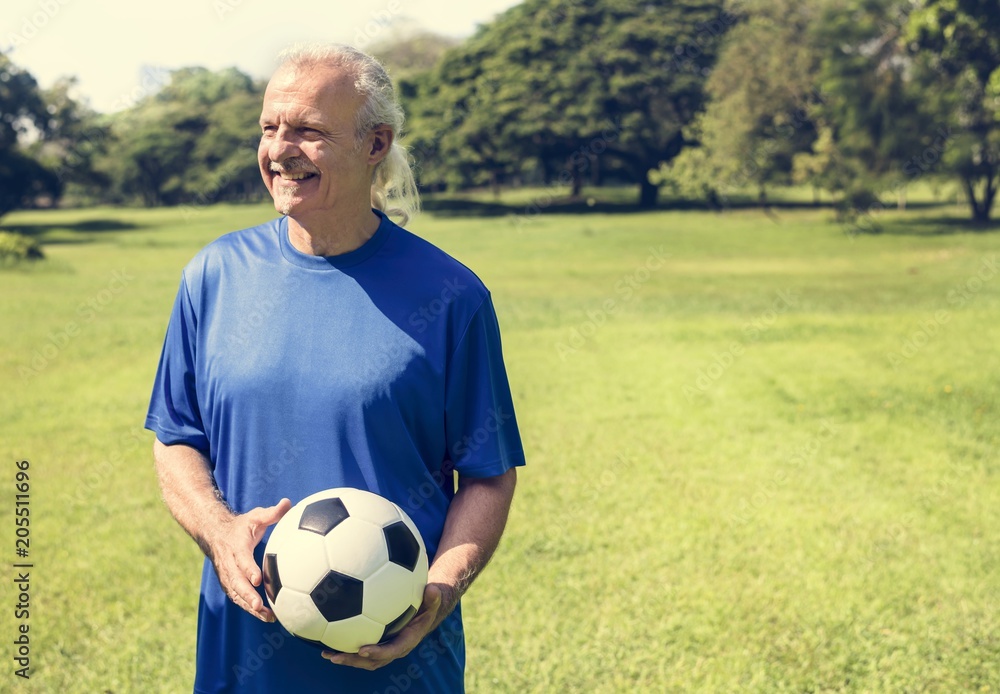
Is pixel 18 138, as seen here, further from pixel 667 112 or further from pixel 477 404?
pixel 477 404

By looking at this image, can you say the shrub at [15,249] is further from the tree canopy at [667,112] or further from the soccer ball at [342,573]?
the soccer ball at [342,573]

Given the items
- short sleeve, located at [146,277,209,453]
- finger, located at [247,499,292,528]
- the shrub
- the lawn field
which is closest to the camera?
finger, located at [247,499,292,528]

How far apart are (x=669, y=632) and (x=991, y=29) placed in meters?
25.0

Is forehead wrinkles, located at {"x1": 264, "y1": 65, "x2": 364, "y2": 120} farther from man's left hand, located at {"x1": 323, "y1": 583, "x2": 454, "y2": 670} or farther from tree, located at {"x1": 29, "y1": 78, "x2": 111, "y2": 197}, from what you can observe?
tree, located at {"x1": 29, "y1": 78, "x2": 111, "y2": 197}

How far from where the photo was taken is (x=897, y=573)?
5.47 m

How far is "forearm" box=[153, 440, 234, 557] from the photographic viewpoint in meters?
2.11

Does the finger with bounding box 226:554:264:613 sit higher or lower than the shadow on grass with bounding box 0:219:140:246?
higher

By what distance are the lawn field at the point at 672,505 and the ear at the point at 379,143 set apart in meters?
2.86

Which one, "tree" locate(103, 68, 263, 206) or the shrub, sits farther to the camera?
"tree" locate(103, 68, 263, 206)

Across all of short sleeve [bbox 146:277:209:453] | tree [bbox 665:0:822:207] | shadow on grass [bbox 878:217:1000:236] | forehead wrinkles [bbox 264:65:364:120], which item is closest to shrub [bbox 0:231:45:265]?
short sleeve [bbox 146:277:209:453]

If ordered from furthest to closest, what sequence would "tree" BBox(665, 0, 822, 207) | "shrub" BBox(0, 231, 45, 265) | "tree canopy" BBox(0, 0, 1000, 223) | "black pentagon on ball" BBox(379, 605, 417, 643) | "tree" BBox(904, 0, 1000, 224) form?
"tree" BBox(665, 0, 822, 207), "tree canopy" BBox(0, 0, 1000, 223), "tree" BBox(904, 0, 1000, 224), "shrub" BBox(0, 231, 45, 265), "black pentagon on ball" BBox(379, 605, 417, 643)

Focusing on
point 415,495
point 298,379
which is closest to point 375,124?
point 298,379

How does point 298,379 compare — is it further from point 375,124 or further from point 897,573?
point 897,573

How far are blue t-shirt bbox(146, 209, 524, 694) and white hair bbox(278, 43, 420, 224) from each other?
0.19 m
